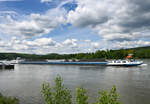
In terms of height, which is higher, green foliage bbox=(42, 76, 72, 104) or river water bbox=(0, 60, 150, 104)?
green foliage bbox=(42, 76, 72, 104)

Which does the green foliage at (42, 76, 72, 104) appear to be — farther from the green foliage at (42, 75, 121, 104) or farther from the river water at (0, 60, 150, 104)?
the river water at (0, 60, 150, 104)

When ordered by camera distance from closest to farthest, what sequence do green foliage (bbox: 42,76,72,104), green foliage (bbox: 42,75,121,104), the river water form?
green foliage (bbox: 42,75,121,104), green foliage (bbox: 42,76,72,104), the river water

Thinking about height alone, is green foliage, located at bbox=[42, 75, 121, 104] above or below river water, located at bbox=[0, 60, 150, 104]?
above

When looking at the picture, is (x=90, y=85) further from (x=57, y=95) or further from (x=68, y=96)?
(x=57, y=95)

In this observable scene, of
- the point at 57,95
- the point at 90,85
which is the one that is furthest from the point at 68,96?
the point at 90,85

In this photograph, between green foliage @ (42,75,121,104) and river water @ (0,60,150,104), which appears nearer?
green foliage @ (42,75,121,104)

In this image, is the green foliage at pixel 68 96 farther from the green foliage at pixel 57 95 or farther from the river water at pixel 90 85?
the river water at pixel 90 85

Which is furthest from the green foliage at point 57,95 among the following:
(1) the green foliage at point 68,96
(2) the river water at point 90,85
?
(2) the river water at point 90,85

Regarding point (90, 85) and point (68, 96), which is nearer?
point (68, 96)

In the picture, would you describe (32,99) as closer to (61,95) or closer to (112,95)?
(61,95)

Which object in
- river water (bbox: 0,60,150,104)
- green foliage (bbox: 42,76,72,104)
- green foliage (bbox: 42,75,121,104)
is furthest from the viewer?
river water (bbox: 0,60,150,104)

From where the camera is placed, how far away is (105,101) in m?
5.95

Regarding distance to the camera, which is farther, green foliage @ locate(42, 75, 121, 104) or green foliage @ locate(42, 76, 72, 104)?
green foliage @ locate(42, 76, 72, 104)

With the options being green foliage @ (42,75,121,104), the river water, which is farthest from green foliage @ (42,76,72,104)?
the river water
